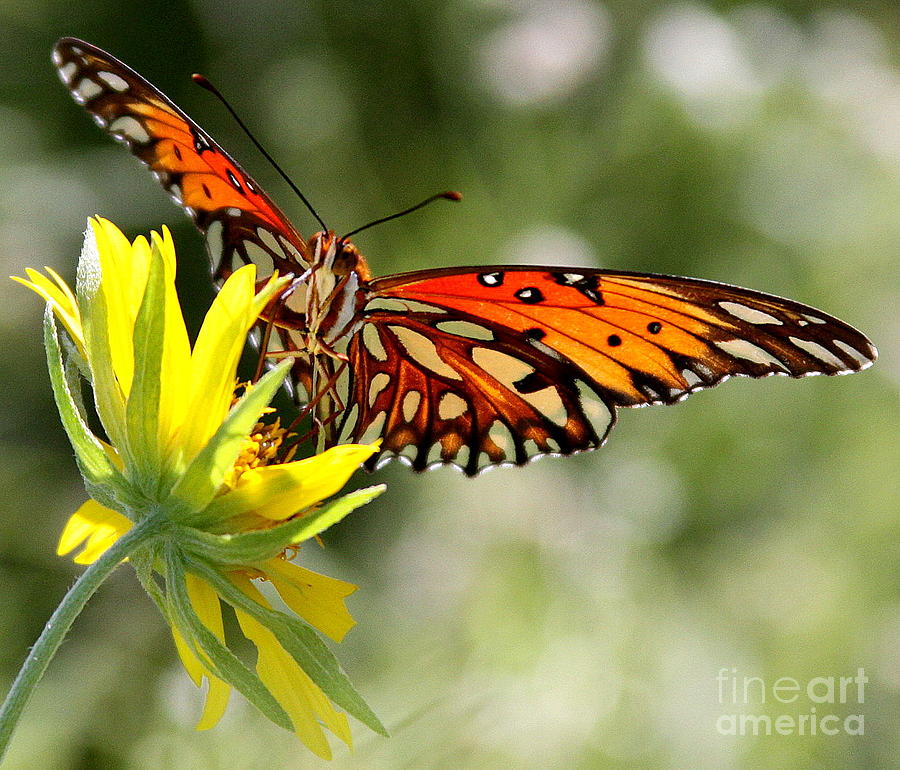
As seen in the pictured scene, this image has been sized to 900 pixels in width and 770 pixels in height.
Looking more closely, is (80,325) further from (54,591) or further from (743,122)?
(743,122)

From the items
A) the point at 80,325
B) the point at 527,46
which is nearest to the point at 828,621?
the point at 527,46

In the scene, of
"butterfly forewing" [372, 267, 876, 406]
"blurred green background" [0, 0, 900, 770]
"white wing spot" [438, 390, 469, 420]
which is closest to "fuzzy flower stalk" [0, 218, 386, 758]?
"butterfly forewing" [372, 267, 876, 406]

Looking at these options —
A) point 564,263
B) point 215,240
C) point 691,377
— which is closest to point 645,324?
point 691,377

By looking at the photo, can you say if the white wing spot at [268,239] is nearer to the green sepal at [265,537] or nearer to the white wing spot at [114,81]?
the white wing spot at [114,81]

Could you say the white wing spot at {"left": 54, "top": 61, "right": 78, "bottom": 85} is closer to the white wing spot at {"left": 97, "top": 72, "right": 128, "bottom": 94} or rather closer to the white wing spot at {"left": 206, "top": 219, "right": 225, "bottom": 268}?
the white wing spot at {"left": 97, "top": 72, "right": 128, "bottom": 94}

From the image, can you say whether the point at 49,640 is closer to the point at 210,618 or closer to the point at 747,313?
the point at 210,618

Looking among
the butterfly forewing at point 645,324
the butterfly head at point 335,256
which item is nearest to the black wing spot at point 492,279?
the butterfly forewing at point 645,324
